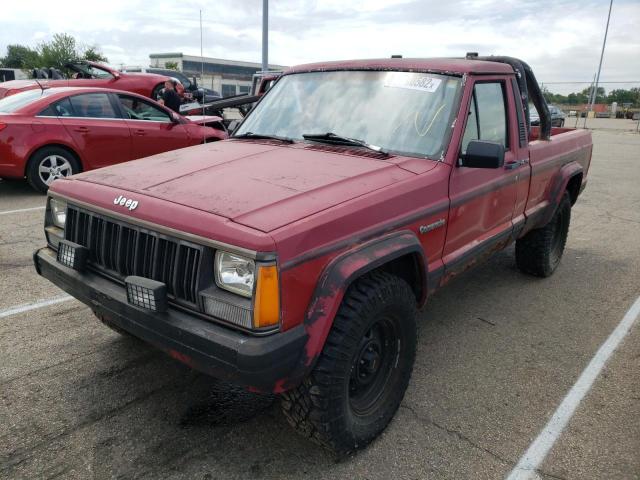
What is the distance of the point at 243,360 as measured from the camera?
1.96 meters

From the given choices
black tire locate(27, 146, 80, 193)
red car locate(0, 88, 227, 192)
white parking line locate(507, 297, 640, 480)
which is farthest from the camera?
black tire locate(27, 146, 80, 193)

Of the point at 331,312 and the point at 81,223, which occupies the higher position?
the point at 81,223

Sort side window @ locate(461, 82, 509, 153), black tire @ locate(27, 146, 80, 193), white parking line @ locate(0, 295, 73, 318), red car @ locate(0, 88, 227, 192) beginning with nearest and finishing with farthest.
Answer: side window @ locate(461, 82, 509, 153) < white parking line @ locate(0, 295, 73, 318) < red car @ locate(0, 88, 227, 192) < black tire @ locate(27, 146, 80, 193)

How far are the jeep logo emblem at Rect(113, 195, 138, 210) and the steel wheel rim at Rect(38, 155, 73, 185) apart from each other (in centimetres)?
547

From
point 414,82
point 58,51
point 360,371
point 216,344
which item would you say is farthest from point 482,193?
point 58,51

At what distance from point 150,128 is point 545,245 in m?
6.00

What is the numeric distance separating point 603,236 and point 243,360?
20.1 ft

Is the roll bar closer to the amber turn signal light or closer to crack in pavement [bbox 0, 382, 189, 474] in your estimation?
the amber turn signal light

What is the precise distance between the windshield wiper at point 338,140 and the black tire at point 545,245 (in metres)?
2.44

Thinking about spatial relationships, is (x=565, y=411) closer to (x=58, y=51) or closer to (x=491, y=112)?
(x=491, y=112)

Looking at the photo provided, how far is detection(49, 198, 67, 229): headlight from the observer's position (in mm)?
2869

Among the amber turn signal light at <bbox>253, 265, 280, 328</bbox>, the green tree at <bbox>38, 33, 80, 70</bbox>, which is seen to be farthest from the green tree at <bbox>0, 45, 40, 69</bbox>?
the amber turn signal light at <bbox>253, 265, 280, 328</bbox>

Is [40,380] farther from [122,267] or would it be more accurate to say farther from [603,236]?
[603,236]

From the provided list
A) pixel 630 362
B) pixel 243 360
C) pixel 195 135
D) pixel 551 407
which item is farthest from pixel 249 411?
pixel 195 135
